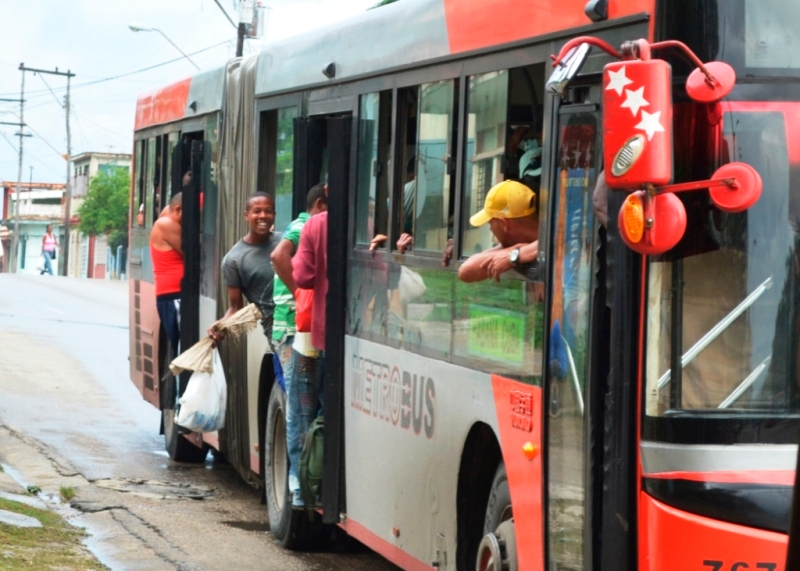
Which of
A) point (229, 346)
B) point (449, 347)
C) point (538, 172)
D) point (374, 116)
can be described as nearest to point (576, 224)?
point (538, 172)

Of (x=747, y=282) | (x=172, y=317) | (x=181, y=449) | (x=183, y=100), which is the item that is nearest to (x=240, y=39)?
(x=183, y=100)

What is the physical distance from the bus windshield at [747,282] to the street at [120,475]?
427 centimetres

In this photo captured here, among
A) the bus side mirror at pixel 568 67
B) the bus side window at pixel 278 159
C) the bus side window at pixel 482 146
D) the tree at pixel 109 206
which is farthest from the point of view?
the tree at pixel 109 206

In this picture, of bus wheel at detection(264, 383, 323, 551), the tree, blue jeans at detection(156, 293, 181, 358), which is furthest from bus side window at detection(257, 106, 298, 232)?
the tree

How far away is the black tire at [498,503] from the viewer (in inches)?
223

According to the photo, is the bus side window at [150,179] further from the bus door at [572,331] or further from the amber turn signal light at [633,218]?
the amber turn signal light at [633,218]

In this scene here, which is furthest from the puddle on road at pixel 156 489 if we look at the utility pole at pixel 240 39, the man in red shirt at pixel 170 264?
the utility pole at pixel 240 39

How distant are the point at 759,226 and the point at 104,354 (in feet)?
57.4

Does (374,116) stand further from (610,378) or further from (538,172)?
(610,378)

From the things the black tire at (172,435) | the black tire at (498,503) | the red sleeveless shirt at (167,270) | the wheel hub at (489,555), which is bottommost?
the black tire at (172,435)

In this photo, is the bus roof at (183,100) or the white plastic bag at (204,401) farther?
the bus roof at (183,100)

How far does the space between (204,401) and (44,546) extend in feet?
6.65

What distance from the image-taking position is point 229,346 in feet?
34.5

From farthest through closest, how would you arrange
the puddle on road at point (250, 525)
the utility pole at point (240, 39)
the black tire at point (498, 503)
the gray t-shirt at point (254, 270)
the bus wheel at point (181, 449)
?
the utility pole at point (240, 39)
the bus wheel at point (181, 449)
the gray t-shirt at point (254, 270)
the puddle on road at point (250, 525)
the black tire at point (498, 503)
